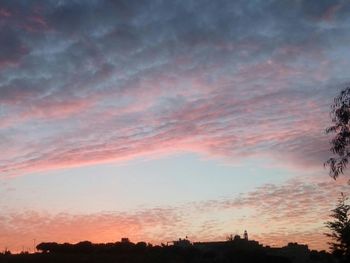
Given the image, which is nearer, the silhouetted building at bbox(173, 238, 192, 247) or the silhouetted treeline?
the silhouetted treeline

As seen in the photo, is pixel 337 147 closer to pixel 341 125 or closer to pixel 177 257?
pixel 341 125

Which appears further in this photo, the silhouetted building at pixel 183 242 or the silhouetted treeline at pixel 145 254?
the silhouetted building at pixel 183 242

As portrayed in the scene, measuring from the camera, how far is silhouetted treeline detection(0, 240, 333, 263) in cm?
7321

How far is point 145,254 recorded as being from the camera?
7950 centimetres

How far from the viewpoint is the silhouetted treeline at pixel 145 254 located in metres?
73.2

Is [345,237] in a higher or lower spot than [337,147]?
lower

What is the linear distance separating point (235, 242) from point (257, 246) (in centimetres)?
626

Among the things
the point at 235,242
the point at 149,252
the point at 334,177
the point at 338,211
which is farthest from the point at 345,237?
the point at 235,242

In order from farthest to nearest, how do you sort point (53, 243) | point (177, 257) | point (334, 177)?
1. point (53, 243)
2. point (177, 257)
3. point (334, 177)

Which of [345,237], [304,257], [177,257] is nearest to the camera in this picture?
[345,237]

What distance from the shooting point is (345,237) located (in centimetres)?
3997

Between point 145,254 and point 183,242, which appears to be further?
Answer: point 183,242

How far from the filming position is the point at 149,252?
81.6 meters

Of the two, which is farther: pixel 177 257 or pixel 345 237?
pixel 177 257
